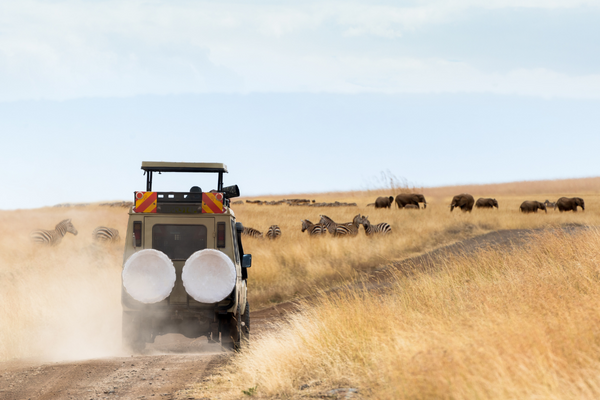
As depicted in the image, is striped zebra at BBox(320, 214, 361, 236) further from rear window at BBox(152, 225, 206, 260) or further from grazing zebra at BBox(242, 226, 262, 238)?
rear window at BBox(152, 225, 206, 260)

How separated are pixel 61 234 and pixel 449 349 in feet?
75.5

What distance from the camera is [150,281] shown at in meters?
7.42

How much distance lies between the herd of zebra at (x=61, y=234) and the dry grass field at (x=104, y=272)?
0.53 metres

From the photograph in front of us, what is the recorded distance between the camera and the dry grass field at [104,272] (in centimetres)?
1127

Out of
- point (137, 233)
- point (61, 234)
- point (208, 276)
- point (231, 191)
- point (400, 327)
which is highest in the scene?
point (231, 191)

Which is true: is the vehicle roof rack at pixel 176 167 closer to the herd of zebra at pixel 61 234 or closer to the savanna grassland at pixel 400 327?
the savanna grassland at pixel 400 327

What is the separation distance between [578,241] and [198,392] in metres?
10.2

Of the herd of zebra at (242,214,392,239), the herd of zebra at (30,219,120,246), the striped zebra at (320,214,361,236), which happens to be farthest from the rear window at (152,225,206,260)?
the striped zebra at (320,214,361,236)

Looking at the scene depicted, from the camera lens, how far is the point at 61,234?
80.0 feet

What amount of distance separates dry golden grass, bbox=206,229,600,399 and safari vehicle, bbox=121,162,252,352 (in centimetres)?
88

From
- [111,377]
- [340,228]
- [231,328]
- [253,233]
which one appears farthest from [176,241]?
[340,228]

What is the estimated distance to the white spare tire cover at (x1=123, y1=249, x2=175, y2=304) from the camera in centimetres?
733

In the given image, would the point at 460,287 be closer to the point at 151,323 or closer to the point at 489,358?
the point at 489,358

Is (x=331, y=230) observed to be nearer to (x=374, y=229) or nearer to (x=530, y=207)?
(x=374, y=229)
